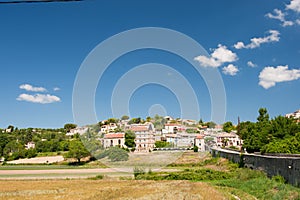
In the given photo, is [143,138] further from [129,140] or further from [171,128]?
[171,128]

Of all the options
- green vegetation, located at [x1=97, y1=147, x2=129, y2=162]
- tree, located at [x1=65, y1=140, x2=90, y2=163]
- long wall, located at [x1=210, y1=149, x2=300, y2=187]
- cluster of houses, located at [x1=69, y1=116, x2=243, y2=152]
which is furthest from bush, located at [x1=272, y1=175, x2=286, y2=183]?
tree, located at [x1=65, y1=140, x2=90, y2=163]

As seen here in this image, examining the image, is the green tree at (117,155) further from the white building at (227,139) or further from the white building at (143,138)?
the white building at (227,139)

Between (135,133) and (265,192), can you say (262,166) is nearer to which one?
(265,192)

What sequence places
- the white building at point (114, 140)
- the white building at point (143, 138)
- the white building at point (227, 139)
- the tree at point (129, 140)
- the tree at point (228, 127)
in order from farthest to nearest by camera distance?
1. the tree at point (228, 127)
2. the white building at point (227, 139)
3. the white building at point (143, 138)
4. the tree at point (129, 140)
5. the white building at point (114, 140)

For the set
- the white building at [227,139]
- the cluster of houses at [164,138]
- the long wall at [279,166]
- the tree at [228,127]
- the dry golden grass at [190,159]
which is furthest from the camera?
the tree at [228,127]

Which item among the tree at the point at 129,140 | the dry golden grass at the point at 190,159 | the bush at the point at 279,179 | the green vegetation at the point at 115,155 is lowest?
the dry golden grass at the point at 190,159

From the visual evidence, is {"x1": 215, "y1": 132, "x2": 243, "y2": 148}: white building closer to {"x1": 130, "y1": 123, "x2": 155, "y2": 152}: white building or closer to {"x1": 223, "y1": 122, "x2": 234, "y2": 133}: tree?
{"x1": 223, "y1": 122, "x2": 234, "y2": 133}: tree

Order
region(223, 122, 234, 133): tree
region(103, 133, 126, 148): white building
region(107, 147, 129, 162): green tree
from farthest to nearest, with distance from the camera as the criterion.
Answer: region(223, 122, 234, 133): tree, region(103, 133, 126, 148): white building, region(107, 147, 129, 162): green tree

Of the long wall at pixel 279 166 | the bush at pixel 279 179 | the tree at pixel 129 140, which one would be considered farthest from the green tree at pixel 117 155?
the bush at pixel 279 179

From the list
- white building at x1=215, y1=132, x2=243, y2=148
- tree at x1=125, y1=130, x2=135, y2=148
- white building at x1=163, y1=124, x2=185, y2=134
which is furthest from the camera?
white building at x1=163, y1=124, x2=185, y2=134

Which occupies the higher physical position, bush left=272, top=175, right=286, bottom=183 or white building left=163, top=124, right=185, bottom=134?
white building left=163, top=124, right=185, bottom=134

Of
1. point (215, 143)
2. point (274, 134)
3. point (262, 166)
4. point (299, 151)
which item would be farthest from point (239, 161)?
point (215, 143)

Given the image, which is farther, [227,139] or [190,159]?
[227,139]

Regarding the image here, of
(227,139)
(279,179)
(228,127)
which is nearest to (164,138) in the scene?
(227,139)
